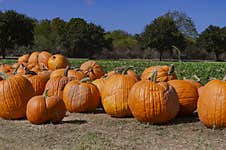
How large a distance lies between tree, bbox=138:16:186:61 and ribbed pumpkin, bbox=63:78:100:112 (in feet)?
195

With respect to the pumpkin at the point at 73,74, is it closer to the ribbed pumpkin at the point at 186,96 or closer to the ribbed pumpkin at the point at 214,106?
the ribbed pumpkin at the point at 186,96

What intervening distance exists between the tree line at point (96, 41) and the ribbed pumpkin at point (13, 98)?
50.3m

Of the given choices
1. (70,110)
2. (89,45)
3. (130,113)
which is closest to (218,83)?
(130,113)

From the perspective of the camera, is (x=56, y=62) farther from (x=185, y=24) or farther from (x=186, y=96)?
(x=185, y=24)

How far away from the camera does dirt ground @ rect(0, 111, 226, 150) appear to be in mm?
4875

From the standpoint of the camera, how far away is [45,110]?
6.20 m

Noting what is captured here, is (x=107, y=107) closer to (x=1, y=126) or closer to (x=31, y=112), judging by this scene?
(x=31, y=112)

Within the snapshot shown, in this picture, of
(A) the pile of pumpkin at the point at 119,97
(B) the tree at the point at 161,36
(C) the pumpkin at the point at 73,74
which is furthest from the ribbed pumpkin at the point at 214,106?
(B) the tree at the point at 161,36

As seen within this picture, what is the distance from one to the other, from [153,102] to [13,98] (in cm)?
244

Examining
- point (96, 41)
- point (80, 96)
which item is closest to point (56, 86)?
point (80, 96)

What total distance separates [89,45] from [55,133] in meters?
58.8

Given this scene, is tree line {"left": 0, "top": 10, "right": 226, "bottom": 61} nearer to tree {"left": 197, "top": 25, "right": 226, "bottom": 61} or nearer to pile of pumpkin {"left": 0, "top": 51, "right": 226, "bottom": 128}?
tree {"left": 197, "top": 25, "right": 226, "bottom": 61}

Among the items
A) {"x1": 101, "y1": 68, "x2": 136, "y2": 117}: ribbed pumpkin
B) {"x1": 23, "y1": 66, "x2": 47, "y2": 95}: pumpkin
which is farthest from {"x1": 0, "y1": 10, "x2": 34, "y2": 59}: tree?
{"x1": 101, "y1": 68, "x2": 136, "y2": 117}: ribbed pumpkin

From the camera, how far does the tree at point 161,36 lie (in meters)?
66.9
